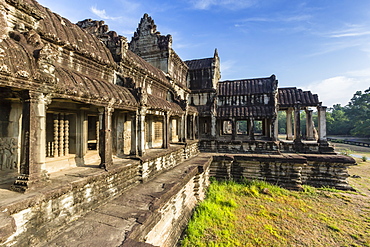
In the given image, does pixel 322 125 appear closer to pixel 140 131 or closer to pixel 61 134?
pixel 140 131

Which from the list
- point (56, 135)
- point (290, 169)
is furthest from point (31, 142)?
point (290, 169)

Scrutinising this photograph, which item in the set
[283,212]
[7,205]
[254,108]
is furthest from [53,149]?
[254,108]

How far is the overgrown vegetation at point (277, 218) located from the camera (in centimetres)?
593

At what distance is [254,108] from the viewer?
1487 cm

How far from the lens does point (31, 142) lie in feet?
11.4

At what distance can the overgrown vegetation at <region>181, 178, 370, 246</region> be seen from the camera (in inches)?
233

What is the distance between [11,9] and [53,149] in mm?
3691

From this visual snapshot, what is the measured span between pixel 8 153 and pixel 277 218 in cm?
948

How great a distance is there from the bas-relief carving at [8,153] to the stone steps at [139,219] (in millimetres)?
2203

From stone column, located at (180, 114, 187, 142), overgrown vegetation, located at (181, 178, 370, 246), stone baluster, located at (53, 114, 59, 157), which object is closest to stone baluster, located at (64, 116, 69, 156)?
stone baluster, located at (53, 114, 59, 157)

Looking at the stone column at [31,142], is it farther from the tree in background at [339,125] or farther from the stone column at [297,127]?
the tree in background at [339,125]

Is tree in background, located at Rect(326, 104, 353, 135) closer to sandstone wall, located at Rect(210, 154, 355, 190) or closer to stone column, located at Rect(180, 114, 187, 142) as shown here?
sandstone wall, located at Rect(210, 154, 355, 190)

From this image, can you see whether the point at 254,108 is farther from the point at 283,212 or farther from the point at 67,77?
the point at 67,77

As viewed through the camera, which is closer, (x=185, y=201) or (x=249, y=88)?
(x=185, y=201)
